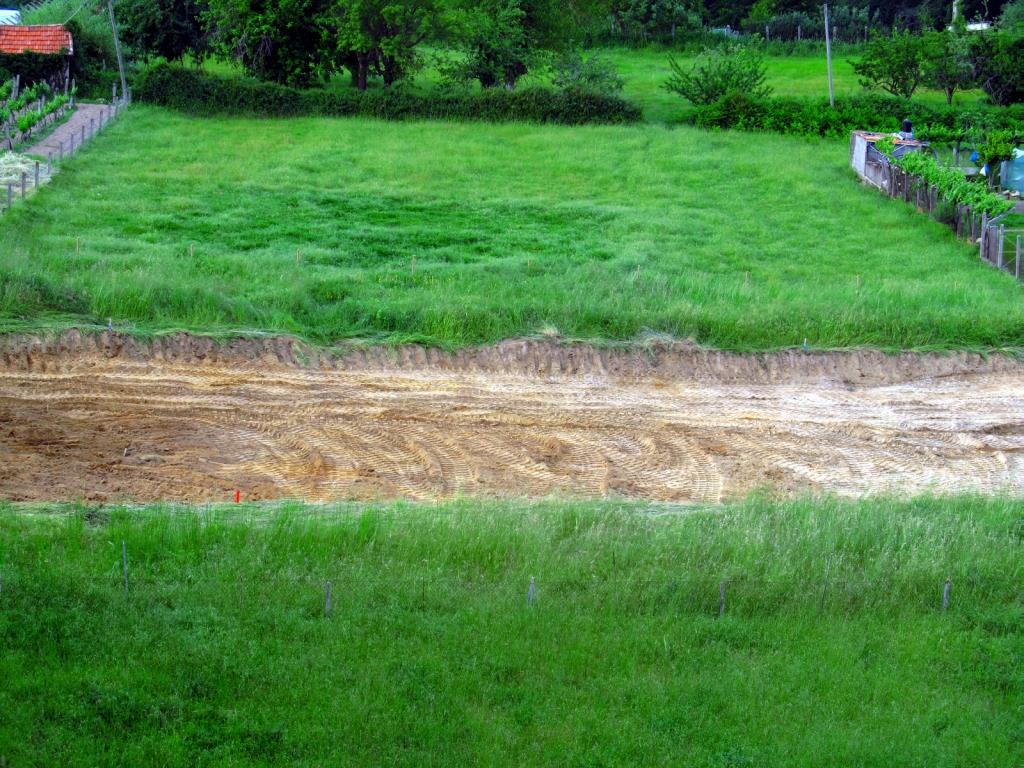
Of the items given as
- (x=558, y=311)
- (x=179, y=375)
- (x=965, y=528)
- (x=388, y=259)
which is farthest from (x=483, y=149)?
(x=965, y=528)

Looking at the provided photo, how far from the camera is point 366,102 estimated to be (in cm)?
4384

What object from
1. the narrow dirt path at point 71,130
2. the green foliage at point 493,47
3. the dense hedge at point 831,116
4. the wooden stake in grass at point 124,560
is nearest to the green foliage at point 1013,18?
the dense hedge at point 831,116

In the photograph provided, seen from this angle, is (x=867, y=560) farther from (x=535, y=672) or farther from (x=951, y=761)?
(x=535, y=672)

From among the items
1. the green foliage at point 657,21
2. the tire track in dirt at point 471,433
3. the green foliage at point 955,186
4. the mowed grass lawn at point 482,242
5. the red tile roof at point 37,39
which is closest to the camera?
the tire track in dirt at point 471,433

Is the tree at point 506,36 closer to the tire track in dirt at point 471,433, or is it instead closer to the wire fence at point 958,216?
the wire fence at point 958,216

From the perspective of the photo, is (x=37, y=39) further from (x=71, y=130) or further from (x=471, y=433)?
(x=471, y=433)

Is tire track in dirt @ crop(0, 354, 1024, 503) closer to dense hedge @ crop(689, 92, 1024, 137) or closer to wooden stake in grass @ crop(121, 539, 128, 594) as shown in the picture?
wooden stake in grass @ crop(121, 539, 128, 594)

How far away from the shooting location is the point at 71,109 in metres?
42.6

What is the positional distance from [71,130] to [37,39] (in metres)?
11.9

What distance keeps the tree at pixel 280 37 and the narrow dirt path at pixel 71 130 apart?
213 inches

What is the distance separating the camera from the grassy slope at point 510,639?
1116cm

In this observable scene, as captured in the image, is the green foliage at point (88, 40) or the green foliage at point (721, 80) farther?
the green foliage at point (88, 40)

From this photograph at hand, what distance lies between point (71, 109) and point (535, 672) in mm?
35807

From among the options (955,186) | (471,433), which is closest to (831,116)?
(955,186)
